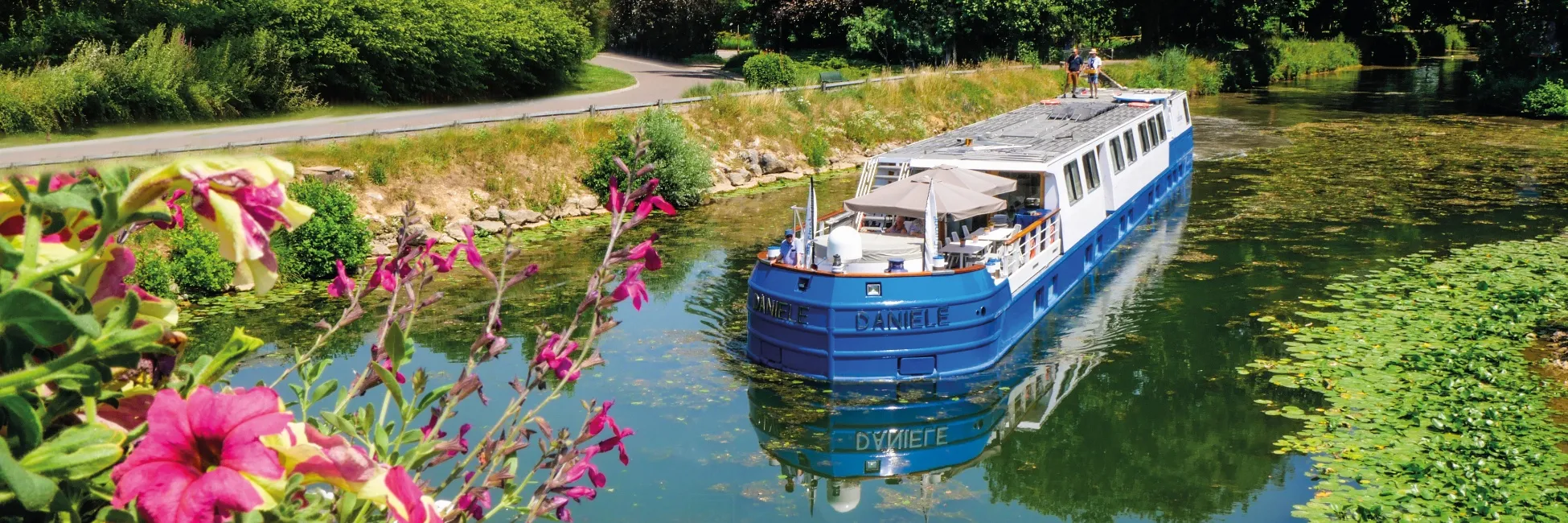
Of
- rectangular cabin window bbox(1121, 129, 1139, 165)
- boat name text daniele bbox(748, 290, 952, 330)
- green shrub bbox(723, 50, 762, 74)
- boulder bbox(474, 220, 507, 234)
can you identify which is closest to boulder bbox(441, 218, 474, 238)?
boulder bbox(474, 220, 507, 234)

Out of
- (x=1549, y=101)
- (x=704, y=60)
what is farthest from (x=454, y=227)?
(x=1549, y=101)

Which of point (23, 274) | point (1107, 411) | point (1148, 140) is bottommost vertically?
point (1107, 411)

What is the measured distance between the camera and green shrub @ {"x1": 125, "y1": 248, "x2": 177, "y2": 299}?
17266 mm

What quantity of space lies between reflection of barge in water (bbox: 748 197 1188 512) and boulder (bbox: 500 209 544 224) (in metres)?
10.7

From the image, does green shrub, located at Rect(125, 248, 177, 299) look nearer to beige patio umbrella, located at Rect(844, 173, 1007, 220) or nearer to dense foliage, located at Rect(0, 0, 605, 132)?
dense foliage, located at Rect(0, 0, 605, 132)

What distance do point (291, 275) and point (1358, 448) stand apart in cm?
1516

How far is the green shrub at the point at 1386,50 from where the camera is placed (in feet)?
229

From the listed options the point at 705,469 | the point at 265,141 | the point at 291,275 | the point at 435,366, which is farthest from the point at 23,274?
the point at 265,141

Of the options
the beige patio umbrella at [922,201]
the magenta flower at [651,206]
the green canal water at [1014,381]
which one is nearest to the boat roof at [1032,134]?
the green canal water at [1014,381]

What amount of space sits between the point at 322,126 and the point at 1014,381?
17.3 m

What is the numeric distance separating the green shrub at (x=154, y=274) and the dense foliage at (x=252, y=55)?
617 centimetres

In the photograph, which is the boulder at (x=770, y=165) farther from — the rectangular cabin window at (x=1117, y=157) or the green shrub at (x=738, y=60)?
the green shrub at (x=738, y=60)

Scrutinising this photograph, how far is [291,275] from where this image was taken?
19438 mm

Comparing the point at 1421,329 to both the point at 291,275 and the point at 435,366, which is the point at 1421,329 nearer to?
the point at 435,366
